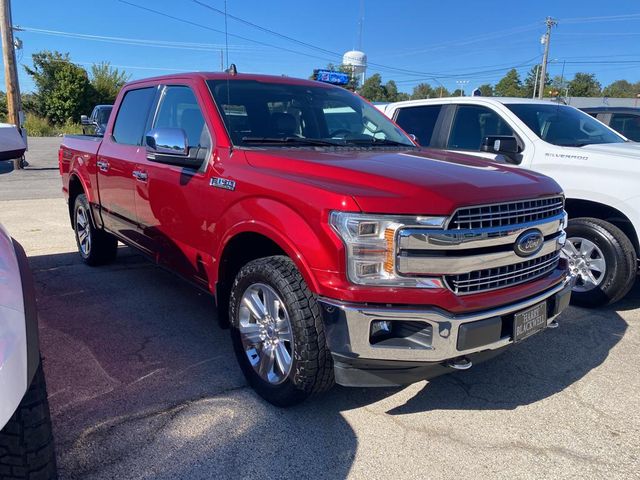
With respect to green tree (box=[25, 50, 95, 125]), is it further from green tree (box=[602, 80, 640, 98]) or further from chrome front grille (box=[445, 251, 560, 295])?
green tree (box=[602, 80, 640, 98])

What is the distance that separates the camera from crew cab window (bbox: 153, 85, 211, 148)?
3555 millimetres

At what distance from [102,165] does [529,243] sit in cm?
397

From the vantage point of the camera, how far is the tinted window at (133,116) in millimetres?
4449

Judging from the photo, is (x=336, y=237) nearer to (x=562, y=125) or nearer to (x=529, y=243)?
(x=529, y=243)

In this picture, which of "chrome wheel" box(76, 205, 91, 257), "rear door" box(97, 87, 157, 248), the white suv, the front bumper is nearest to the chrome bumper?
the front bumper

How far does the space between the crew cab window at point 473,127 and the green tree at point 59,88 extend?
4149 cm

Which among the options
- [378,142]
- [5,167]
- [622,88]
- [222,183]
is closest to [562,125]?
[378,142]

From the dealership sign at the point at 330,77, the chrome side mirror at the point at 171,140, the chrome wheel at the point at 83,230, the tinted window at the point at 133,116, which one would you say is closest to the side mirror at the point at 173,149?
the chrome side mirror at the point at 171,140

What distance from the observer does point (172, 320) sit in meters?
4.30

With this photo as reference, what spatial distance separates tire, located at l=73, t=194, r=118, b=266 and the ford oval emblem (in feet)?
14.1

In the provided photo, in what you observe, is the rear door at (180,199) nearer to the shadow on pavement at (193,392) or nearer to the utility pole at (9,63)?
the shadow on pavement at (193,392)

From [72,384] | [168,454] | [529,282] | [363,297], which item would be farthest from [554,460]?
[72,384]

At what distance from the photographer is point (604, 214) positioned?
15.6 feet

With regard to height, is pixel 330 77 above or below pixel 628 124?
above
